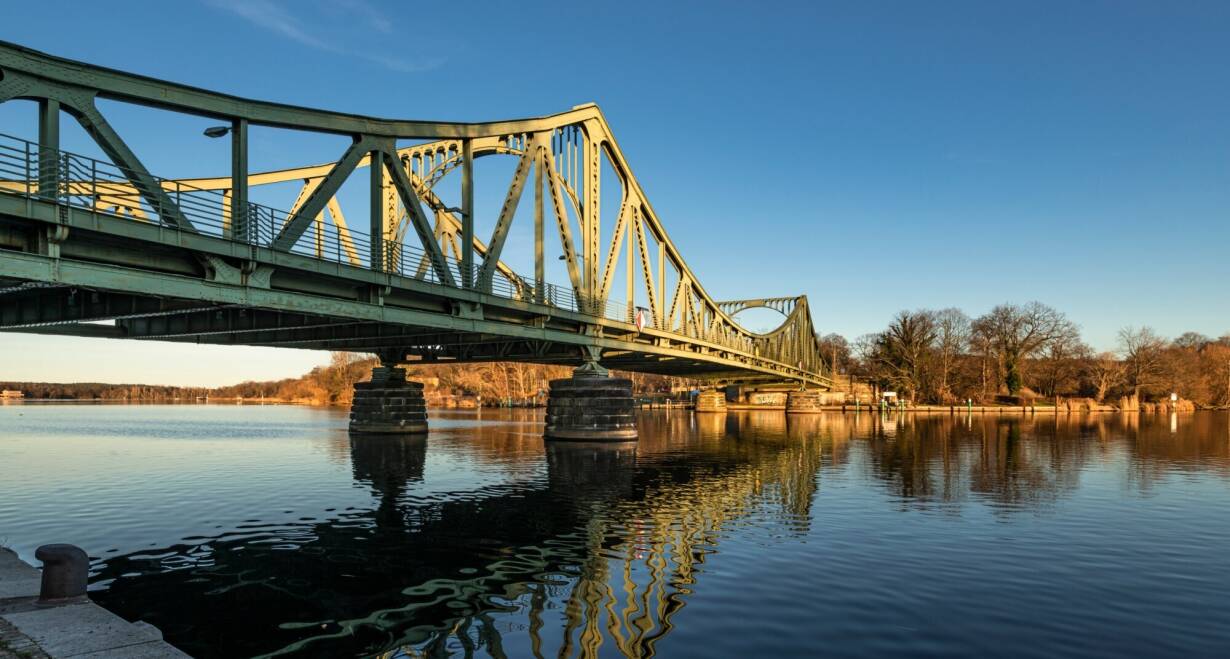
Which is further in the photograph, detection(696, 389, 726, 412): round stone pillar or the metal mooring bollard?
detection(696, 389, 726, 412): round stone pillar

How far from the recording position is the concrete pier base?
55719 millimetres

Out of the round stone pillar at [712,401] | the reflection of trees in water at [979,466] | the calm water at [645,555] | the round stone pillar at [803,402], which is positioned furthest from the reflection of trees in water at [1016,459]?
the round stone pillar at [712,401]

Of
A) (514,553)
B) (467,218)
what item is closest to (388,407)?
(467,218)

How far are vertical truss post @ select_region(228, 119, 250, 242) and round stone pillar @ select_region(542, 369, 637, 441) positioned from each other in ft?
90.0

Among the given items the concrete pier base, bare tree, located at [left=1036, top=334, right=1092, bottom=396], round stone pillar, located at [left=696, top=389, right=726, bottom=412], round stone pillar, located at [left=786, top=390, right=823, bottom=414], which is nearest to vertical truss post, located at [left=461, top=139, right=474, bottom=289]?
the concrete pier base

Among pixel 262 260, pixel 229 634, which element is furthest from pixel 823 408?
pixel 229 634

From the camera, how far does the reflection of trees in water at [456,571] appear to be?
10852 mm

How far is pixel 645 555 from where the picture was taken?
16188 mm

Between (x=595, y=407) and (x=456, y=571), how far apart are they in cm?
3284

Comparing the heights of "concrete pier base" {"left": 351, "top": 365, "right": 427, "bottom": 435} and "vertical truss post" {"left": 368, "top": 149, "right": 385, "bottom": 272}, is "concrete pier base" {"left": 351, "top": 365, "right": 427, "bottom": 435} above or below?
below

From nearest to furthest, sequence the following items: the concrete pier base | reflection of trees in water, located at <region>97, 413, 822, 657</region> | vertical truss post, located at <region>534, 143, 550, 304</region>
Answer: reflection of trees in water, located at <region>97, 413, 822, 657</region>
vertical truss post, located at <region>534, 143, 550, 304</region>
the concrete pier base

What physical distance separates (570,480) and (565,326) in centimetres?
1693

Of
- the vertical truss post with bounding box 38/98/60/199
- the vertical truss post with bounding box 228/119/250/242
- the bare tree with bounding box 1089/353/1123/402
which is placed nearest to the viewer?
the vertical truss post with bounding box 38/98/60/199

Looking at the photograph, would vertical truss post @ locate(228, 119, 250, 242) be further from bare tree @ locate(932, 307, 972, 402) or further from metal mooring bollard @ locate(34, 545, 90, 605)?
bare tree @ locate(932, 307, 972, 402)
